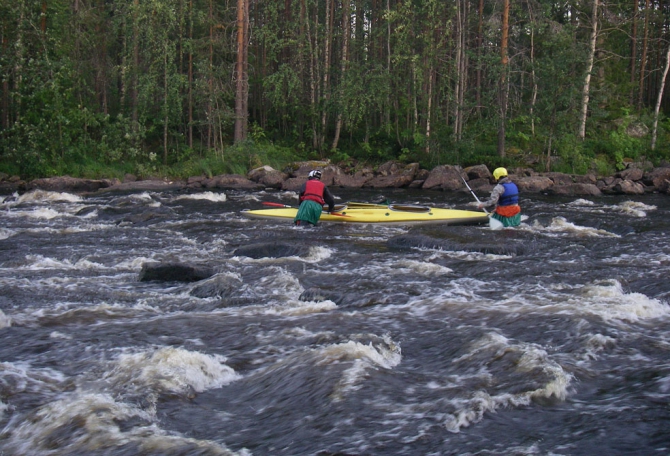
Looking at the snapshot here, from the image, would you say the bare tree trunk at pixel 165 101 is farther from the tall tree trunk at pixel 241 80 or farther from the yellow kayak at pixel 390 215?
the yellow kayak at pixel 390 215

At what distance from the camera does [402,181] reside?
63.3 feet

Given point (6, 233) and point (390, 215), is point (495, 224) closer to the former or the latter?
point (390, 215)

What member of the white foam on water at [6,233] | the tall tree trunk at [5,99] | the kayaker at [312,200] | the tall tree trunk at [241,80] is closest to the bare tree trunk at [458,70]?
the tall tree trunk at [241,80]

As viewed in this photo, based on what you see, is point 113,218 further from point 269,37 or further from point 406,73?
point 406,73

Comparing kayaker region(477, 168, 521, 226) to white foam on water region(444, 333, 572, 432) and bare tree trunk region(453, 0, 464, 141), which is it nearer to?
white foam on water region(444, 333, 572, 432)

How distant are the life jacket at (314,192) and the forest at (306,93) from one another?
9.42 metres

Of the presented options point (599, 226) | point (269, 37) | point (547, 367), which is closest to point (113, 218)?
point (599, 226)

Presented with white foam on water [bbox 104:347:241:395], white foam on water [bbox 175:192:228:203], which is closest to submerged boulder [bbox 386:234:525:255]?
white foam on water [bbox 104:347:241:395]

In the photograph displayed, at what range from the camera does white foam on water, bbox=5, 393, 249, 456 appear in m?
3.49

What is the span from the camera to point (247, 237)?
10148 mm

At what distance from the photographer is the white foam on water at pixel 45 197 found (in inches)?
602

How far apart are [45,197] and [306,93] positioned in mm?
10847

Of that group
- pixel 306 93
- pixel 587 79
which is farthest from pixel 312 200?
pixel 306 93

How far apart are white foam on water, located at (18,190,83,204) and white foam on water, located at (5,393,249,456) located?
12.3 metres
